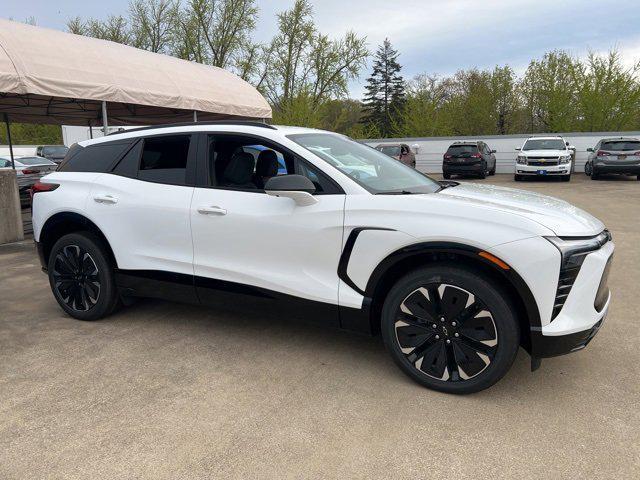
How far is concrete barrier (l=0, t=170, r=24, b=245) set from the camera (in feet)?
27.0

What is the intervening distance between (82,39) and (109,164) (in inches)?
281

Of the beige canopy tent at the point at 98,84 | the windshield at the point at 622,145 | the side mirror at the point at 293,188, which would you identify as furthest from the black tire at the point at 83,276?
the windshield at the point at 622,145

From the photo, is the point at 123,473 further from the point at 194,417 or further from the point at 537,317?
the point at 537,317

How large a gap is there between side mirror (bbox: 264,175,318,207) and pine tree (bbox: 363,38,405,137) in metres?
47.9

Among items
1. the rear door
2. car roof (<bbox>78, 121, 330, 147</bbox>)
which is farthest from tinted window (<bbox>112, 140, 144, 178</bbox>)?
car roof (<bbox>78, 121, 330, 147</bbox>)

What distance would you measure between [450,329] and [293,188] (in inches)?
50.1

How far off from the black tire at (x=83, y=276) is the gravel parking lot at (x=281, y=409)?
0.18 m

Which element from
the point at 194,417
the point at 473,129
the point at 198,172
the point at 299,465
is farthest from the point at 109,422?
the point at 473,129

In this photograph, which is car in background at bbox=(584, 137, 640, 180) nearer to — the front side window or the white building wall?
the white building wall

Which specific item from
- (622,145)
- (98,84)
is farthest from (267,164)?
(622,145)

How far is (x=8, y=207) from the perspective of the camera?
8.32 metres

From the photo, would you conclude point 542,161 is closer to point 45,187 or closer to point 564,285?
point 564,285

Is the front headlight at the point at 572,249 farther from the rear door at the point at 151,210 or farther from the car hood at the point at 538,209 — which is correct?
the rear door at the point at 151,210

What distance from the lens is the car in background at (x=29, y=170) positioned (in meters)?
12.0
